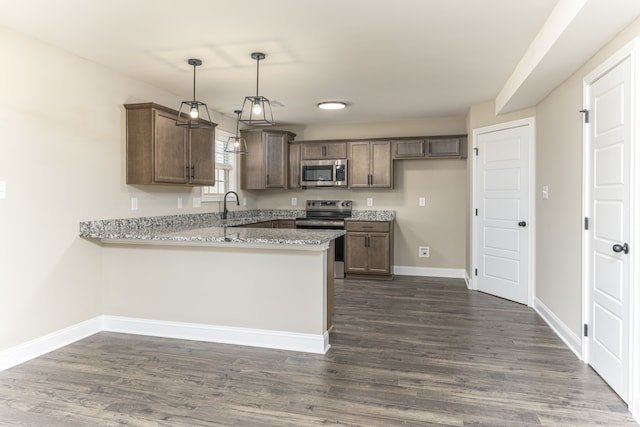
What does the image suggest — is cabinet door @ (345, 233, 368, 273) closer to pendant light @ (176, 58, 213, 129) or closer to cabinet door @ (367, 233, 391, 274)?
cabinet door @ (367, 233, 391, 274)

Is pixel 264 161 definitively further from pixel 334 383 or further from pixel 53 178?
pixel 334 383

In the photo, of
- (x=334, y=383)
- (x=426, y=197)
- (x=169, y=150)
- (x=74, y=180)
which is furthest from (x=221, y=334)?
(x=426, y=197)

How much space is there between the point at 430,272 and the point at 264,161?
9.95 feet

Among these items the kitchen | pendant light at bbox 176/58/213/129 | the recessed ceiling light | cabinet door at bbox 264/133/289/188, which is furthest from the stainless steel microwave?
the kitchen

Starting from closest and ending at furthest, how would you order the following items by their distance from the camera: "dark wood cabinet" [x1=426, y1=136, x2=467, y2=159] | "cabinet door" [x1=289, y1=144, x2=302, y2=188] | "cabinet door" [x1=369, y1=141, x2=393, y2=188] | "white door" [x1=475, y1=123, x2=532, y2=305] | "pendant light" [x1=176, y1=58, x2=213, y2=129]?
"pendant light" [x1=176, y1=58, x2=213, y2=129], "white door" [x1=475, y1=123, x2=532, y2=305], "dark wood cabinet" [x1=426, y1=136, x2=467, y2=159], "cabinet door" [x1=369, y1=141, x2=393, y2=188], "cabinet door" [x1=289, y1=144, x2=302, y2=188]

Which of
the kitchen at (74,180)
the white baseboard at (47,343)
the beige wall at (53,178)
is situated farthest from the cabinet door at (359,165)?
the white baseboard at (47,343)

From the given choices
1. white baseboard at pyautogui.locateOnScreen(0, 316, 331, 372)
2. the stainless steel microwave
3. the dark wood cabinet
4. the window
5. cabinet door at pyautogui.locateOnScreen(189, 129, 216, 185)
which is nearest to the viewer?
white baseboard at pyautogui.locateOnScreen(0, 316, 331, 372)

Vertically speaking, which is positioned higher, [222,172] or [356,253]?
[222,172]

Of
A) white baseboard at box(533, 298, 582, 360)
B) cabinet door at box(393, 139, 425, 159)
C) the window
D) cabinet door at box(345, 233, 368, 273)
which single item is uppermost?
cabinet door at box(393, 139, 425, 159)

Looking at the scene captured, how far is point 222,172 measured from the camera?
19.6ft

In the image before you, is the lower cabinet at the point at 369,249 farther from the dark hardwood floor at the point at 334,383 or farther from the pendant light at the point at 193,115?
the pendant light at the point at 193,115

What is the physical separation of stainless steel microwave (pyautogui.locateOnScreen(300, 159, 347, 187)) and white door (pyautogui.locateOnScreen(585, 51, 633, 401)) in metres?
3.69

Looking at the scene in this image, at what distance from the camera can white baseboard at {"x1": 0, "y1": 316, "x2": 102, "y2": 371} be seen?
2893mm

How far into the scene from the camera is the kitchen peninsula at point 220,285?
3189 mm
